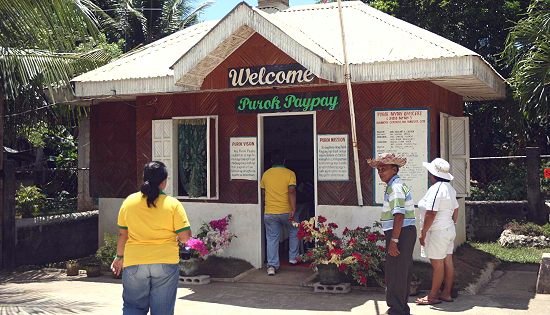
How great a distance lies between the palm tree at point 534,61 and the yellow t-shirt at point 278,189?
13.8 ft

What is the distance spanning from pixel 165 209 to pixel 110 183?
7209 millimetres

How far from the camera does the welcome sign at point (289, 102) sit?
9.59m

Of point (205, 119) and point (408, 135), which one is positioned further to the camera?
point (205, 119)

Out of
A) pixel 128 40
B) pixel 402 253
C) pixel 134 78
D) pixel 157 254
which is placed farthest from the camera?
pixel 128 40

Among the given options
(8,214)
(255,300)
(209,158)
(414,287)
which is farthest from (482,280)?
(8,214)

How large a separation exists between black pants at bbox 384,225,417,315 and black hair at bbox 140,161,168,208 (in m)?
2.81

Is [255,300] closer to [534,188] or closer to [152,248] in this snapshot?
Answer: [152,248]

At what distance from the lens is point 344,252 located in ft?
27.8

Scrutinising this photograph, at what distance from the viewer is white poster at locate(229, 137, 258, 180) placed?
10.1 metres

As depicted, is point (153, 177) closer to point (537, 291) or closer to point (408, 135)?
point (408, 135)

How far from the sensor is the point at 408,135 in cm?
915

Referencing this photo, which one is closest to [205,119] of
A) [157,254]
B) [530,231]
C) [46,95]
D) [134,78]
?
[134,78]

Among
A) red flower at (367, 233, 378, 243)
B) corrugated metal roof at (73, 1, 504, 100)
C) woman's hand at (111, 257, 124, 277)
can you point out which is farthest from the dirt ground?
woman's hand at (111, 257, 124, 277)

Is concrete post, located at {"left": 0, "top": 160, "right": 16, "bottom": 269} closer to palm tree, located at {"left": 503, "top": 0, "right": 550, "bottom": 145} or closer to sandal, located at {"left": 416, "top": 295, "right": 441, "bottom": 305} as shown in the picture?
sandal, located at {"left": 416, "top": 295, "right": 441, "bottom": 305}
